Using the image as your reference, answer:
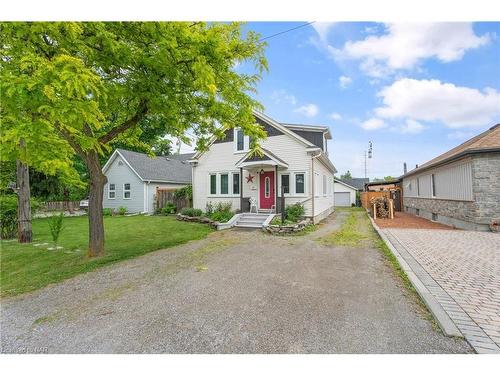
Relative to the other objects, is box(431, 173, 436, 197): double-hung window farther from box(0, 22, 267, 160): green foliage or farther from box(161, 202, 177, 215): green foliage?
box(161, 202, 177, 215): green foliage

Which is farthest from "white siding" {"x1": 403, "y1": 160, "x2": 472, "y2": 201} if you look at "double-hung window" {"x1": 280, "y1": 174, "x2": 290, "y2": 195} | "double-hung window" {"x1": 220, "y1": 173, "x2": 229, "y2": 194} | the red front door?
"double-hung window" {"x1": 220, "y1": 173, "x2": 229, "y2": 194}

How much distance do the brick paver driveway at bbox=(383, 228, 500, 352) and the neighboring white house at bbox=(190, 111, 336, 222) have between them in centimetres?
542

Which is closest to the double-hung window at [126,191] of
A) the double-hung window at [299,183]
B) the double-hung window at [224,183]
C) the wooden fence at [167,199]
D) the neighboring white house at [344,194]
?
the wooden fence at [167,199]

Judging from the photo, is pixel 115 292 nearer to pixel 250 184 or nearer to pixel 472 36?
pixel 472 36

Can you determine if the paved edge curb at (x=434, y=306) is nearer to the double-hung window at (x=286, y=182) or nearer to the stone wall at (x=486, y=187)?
the stone wall at (x=486, y=187)

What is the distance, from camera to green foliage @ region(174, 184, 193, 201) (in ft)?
60.7

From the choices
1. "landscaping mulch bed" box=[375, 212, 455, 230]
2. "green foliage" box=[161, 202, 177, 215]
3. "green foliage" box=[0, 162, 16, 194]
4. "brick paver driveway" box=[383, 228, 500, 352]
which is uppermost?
"green foliage" box=[0, 162, 16, 194]

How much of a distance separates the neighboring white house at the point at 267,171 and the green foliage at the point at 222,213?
364 millimetres

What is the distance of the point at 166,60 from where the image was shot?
484 cm

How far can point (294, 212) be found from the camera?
40.5 feet

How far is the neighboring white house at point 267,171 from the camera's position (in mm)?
12898

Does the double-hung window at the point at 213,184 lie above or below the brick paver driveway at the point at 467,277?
above

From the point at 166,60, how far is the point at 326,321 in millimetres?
5305

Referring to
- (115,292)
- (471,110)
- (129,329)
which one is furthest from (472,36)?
(115,292)
